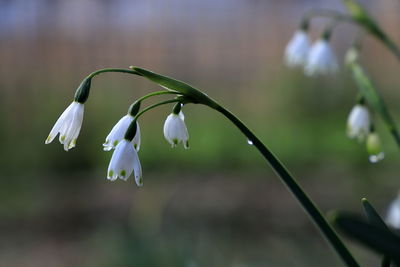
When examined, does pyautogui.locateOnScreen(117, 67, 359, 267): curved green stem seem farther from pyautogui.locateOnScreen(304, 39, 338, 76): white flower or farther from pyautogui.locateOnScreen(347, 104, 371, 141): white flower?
pyautogui.locateOnScreen(304, 39, 338, 76): white flower

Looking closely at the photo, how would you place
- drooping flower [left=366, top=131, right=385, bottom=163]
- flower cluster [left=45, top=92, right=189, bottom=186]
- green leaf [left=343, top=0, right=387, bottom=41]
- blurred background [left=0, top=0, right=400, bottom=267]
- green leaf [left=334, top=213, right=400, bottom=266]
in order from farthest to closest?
blurred background [left=0, top=0, right=400, bottom=267] → green leaf [left=343, top=0, right=387, bottom=41] → drooping flower [left=366, top=131, right=385, bottom=163] → flower cluster [left=45, top=92, right=189, bottom=186] → green leaf [left=334, top=213, right=400, bottom=266]

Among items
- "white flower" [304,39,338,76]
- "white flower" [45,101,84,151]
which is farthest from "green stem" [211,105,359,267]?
"white flower" [304,39,338,76]

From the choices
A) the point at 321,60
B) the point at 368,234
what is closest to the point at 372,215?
the point at 368,234

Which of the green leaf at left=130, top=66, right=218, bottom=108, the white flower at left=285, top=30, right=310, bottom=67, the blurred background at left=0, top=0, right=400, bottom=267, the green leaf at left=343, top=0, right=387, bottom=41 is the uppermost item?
the green leaf at left=343, top=0, right=387, bottom=41

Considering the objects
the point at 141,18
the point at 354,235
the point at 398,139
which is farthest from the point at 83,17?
the point at 354,235

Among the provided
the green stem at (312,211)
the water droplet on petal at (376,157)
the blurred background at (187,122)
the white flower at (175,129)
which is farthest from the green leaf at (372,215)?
the blurred background at (187,122)

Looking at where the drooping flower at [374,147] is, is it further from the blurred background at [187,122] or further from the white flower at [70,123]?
the blurred background at [187,122]

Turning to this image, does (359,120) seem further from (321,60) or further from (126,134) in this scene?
(126,134)

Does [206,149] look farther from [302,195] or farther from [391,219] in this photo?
[302,195]
